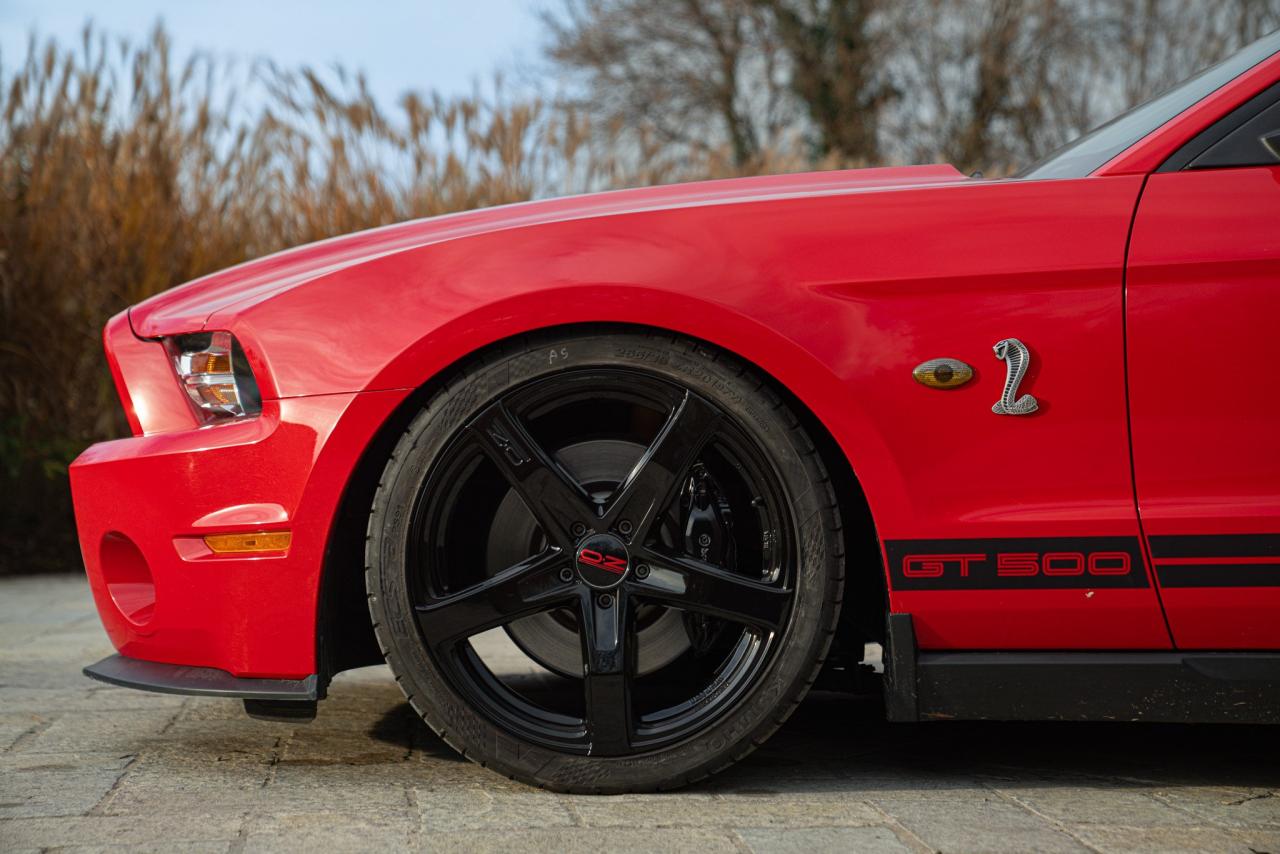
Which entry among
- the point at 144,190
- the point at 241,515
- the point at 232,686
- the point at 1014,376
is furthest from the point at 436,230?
the point at 144,190

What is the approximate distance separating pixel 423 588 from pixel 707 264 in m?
0.77

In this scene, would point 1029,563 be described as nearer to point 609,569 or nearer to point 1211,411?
point 1211,411

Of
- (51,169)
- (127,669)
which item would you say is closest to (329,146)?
(51,169)

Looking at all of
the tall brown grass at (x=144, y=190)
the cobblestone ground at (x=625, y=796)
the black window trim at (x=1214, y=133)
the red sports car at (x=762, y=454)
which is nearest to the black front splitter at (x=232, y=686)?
the red sports car at (x=762, y=454)

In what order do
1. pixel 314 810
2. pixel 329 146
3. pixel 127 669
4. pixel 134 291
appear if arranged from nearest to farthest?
1. pixel 314 810
2. pixel 127 669
3. pixel 134 291
4. pixel 329 146

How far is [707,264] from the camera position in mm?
2270

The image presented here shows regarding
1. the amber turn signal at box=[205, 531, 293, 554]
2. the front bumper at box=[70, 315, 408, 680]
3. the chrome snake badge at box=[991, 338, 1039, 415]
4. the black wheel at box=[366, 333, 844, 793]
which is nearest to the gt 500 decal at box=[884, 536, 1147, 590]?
the black wheel at box=[366, 333, 844, 793]

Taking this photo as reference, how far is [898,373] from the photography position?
2205mm

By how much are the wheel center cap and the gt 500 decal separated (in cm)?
46

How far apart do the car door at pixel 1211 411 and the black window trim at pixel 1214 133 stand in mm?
88

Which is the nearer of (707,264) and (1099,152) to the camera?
(707,264)

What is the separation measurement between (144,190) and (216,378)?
14.9ft

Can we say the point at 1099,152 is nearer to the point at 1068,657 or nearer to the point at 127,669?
the point at 1068,657

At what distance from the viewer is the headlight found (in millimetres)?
2396
